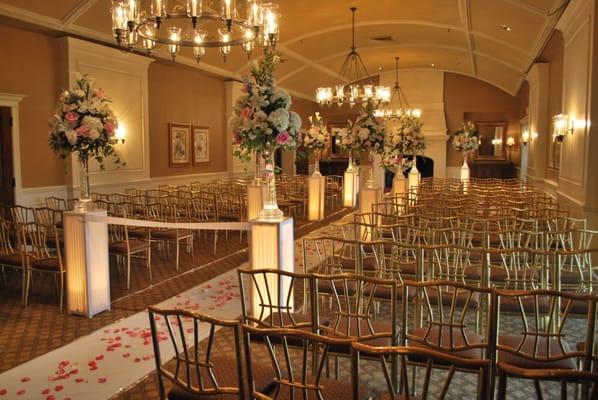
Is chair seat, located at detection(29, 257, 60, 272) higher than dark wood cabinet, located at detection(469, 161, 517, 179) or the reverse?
the reverse

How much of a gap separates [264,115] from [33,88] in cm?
645

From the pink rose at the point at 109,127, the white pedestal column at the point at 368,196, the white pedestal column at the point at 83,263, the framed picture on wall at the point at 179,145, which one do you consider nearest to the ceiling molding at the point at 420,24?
the framed picture on wall at the point at 179,145

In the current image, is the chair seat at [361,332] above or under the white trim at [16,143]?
under

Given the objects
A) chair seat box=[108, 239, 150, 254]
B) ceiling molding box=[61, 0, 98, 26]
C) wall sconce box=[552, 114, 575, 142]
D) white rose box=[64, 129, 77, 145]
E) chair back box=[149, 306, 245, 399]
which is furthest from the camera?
ceiling molding box=[61, 0, 98, 26]

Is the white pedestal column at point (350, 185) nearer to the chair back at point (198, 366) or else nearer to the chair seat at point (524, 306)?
the chair seat at point (524, 306)

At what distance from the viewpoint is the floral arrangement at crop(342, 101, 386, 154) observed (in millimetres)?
9859

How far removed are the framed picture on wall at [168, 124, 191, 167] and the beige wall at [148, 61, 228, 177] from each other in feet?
0.41

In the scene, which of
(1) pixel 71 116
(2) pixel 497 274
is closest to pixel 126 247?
(1) pixel 71 116

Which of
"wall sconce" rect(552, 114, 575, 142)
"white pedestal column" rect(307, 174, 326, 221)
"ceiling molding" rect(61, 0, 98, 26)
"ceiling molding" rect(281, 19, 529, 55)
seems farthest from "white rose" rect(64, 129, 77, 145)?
"ceiling molding" rect(281, 19, 529, 55)

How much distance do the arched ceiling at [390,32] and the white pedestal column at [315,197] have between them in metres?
3.93

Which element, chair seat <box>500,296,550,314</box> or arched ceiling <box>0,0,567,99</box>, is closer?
chair seat <box>500,296,550,314</box>

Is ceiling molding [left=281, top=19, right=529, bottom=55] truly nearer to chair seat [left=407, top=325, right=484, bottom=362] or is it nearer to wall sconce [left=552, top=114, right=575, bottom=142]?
wall sconce [left=552, top=114, right=575, bottom=142]

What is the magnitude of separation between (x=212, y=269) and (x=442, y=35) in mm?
10298

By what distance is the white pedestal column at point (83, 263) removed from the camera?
529cm
